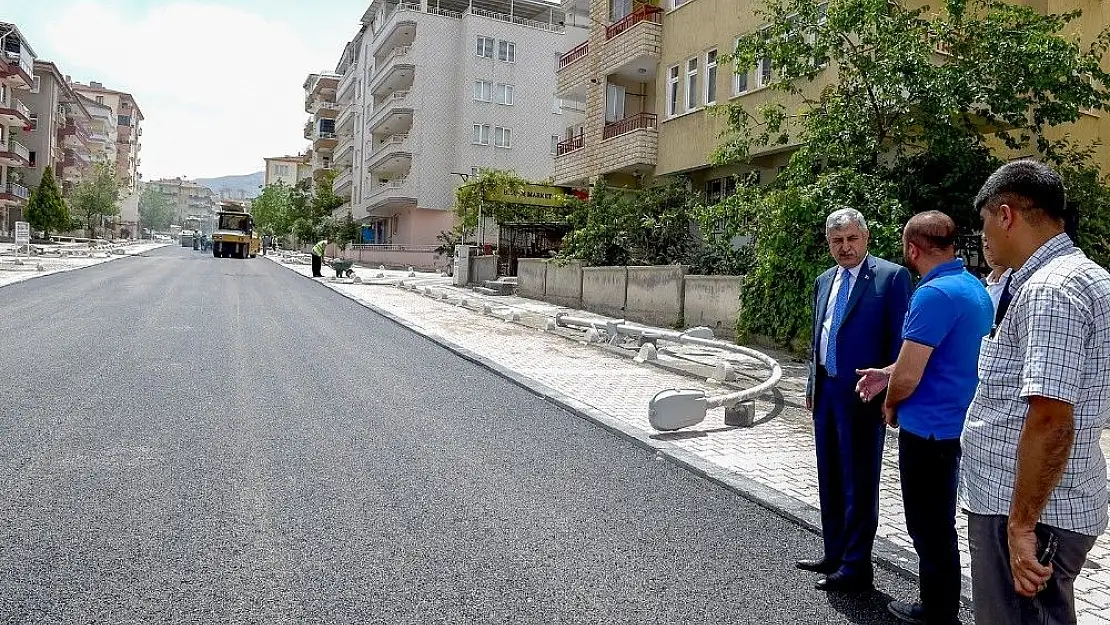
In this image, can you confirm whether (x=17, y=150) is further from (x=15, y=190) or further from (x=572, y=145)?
(x=572, y=145)

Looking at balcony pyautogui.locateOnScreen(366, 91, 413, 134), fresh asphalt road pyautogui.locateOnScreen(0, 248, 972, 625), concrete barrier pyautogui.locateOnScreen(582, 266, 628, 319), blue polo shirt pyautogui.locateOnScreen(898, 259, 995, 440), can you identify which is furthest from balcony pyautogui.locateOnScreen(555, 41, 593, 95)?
balcony pyautogui.locateOnScreen(366, 91, 413, 134)

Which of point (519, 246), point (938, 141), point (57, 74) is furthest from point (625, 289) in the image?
point (57, 74)

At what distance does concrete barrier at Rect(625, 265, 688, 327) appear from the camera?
58.9 feet

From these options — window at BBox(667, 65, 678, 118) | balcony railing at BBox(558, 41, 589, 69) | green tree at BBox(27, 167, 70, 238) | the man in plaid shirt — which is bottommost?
the man in plaid shirt

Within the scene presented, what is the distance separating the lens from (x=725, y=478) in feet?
20.9

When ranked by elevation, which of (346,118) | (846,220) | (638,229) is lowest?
(846,220)

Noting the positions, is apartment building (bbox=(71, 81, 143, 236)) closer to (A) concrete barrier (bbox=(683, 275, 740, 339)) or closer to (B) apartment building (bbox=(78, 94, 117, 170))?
(B) apartment building (bbox=(78, 94, 117, 170))

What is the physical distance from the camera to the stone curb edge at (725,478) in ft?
15.7

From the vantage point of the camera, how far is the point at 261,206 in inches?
4594

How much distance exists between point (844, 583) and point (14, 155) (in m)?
83.2

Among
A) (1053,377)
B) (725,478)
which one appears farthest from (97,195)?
(1053,377)

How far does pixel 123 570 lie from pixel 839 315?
11.6ft

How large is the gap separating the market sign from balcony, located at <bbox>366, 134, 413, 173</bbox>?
810 inches

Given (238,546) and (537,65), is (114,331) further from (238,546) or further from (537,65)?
(537,65)
